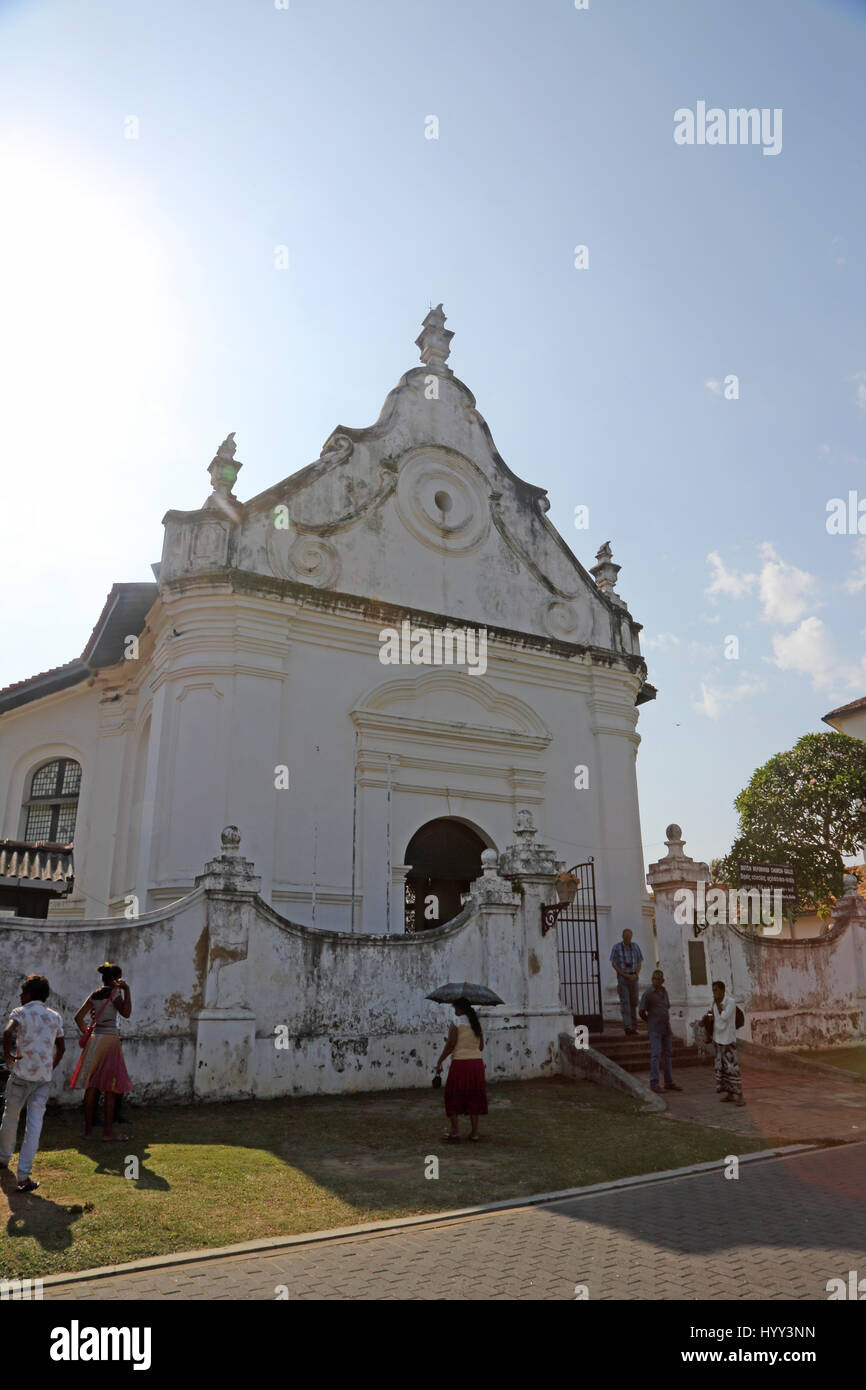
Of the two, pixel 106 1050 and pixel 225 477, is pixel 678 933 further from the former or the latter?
pixel 225 477

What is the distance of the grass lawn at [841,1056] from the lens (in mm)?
15477

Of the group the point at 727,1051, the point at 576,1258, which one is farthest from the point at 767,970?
the point at 576,1258

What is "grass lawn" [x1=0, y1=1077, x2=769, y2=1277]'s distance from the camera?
591cm

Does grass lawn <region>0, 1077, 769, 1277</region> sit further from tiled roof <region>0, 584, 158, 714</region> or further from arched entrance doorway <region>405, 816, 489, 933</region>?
tiled roof <region>0, 584, 158, 714</region>

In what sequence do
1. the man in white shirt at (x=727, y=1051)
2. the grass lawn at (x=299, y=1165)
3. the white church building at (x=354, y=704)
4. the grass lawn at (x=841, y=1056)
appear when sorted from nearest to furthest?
the grass lawn at (x=299, y=1165)
the man in white shirt at (x=727, y=1051)
the white church building at (x=354, y=704)
the grass lawn at (x=841, y=1056)

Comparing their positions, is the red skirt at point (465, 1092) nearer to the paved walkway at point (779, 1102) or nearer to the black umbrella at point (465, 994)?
the black umbrella at point (465, 994)

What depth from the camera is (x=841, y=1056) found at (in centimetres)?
1652

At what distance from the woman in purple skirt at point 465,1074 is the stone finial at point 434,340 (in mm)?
14691

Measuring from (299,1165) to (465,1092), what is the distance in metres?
1.84

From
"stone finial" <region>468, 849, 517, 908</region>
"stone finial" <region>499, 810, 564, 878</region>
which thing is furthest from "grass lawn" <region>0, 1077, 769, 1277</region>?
"stone finial" <region>499, 810, 564, 878</region>

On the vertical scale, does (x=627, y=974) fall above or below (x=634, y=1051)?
above

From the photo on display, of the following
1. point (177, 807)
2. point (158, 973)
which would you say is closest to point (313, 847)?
point (177, 807)

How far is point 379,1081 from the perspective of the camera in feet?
37.2

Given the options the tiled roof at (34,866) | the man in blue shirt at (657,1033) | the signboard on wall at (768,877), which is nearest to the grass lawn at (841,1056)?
the man in blue shirt at (657,1033)
